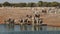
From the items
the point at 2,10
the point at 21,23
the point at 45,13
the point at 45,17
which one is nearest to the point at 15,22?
the point at 21,23

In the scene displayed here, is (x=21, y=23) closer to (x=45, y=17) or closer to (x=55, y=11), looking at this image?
(x=45, y=17)

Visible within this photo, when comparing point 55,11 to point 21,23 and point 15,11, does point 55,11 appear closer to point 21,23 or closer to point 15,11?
point 15,11

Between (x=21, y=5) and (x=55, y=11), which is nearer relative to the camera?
(x=55, y=11)

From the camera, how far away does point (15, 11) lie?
7425 centimetres

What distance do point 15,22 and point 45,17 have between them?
10.3m

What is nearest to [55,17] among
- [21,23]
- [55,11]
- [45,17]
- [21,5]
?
[45,17]

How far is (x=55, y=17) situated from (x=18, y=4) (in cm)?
2911

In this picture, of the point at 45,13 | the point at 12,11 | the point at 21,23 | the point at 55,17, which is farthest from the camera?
the point at 12,11

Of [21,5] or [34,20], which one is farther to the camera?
[21,5]

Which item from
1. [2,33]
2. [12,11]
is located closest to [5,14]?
[12,11]

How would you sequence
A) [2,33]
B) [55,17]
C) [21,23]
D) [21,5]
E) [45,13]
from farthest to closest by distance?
[21,5] → [45,13] → [55,17] → [21,23] → [2,33]

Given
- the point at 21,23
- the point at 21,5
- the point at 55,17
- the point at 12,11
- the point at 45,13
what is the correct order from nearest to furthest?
the point at 21,23 < the point at 55,17 < the point at 45,13 < the point at 12,11 < the point at 21,5

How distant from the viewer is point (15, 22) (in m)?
56.1

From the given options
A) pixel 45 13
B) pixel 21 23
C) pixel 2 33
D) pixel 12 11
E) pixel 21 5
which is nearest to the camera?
pixel 2 33
